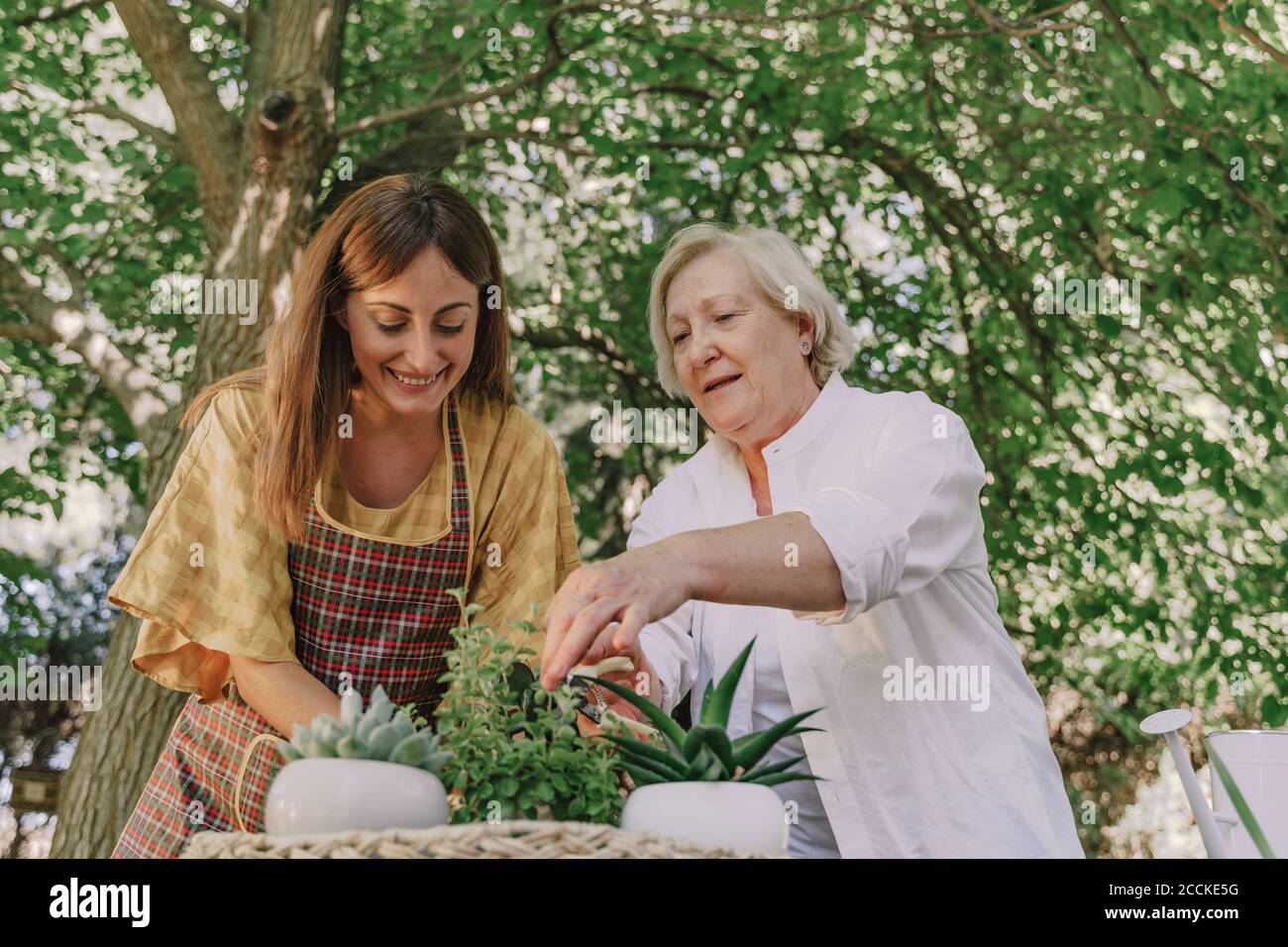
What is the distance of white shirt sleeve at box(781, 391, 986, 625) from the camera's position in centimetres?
193

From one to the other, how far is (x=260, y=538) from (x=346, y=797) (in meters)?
1.04

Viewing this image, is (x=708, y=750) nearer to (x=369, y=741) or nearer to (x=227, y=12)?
(x=369, y=741)

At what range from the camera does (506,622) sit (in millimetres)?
2525

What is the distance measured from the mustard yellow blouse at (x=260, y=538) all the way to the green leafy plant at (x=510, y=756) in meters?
0.69

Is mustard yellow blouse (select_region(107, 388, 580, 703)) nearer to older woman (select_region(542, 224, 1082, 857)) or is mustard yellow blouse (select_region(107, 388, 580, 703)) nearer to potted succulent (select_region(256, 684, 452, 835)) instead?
older woman (select_region(542, 224, 1082, 857))

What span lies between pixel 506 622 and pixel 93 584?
8189mm

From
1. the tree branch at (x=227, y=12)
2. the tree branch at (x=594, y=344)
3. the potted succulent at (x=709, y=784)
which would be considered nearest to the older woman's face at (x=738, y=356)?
the potted succulent at (x=709, y=784)

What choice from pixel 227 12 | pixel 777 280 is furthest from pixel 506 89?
pixel 777 280

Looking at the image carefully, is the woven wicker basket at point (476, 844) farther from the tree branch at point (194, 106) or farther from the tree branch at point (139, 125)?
the tree branch at point (139, 125)

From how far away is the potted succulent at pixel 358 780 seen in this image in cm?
139

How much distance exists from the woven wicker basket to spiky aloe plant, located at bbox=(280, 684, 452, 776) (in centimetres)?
13

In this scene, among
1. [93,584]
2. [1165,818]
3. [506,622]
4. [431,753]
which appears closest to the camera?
[431,753]
